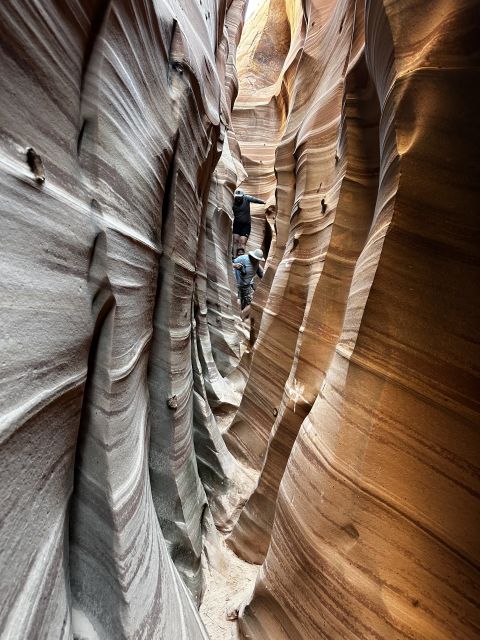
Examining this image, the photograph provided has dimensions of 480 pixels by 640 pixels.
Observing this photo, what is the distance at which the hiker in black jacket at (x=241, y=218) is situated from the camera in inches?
305

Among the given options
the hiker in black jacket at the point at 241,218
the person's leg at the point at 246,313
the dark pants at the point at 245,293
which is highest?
the hiker in black jacket at the point at 241,218

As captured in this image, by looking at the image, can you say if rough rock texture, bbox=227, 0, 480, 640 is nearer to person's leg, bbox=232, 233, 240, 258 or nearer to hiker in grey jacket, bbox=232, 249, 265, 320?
hiker in grey jacket, bbox=232, 249, 265, 320

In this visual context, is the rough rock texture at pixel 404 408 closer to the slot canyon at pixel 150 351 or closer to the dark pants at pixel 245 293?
the slot canyon at pixel 150 351

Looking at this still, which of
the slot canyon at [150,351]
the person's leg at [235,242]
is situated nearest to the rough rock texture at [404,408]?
the slot canyon at [150,351]

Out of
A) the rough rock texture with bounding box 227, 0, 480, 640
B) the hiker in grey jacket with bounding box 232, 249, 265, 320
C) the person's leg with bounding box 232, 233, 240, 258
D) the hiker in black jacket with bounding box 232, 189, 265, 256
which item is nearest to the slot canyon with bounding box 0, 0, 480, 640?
the rough rock texture with bounding box 227, 0, 480, 640

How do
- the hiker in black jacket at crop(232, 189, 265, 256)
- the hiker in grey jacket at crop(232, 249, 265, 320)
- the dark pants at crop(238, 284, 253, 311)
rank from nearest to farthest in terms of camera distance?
the hiker in grey jacket at crop(232, 249, 265, 320)
the hiker in black jacket at crop(232, 189, 265, 256)
the dark pants at crop(238, 284, 253, 311)

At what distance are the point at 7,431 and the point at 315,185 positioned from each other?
114 inches

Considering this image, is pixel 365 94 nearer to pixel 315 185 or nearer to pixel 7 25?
pixel 315 185

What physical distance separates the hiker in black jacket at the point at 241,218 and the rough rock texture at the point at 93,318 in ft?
18.9

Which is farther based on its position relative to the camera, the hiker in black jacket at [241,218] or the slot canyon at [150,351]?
the hiker in black jacket at [241,218]

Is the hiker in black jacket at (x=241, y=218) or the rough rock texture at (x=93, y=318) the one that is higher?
the hiker in black jacket at (x=241, y=218)

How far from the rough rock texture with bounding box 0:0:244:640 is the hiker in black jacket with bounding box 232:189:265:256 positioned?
227 inches

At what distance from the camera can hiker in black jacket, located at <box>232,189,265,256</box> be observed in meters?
7.74

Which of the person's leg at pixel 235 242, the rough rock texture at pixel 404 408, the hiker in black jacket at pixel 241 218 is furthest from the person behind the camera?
the person's leg at pixel 235 242
